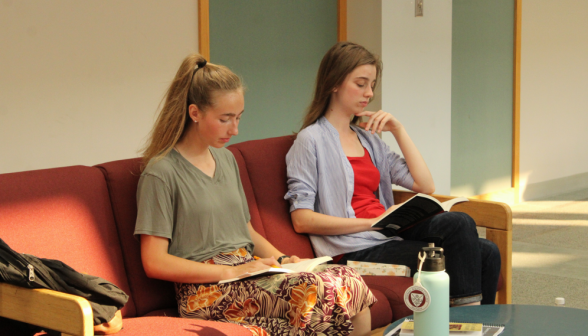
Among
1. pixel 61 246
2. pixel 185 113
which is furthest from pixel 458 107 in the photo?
pixel 61 246

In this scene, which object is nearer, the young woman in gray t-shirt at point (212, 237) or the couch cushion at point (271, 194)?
the young woman in gray t-shirt at point (212, 237)

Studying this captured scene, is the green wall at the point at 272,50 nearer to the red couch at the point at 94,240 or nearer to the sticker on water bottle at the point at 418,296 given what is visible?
the red couch at the point at 94,240

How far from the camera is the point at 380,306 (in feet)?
7.04

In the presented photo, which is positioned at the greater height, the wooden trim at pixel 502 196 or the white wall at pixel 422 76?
the white wall at pixel 422 76

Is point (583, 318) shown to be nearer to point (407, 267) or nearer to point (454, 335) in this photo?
point (454, 335)

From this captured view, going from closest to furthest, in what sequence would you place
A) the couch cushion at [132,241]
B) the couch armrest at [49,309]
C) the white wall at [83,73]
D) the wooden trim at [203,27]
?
the couch armrest at [49,309], the couch cushion at [132,241], the white wall at [83,73], the wooden trim at [203,27]

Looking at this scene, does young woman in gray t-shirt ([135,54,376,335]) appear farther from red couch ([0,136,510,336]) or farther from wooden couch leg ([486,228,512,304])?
wooden couch leg ([486,228,512,304])

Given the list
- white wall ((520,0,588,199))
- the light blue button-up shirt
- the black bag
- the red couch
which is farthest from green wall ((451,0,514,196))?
the black bag

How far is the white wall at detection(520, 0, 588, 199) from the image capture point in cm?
656

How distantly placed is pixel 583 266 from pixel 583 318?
8.42 feet

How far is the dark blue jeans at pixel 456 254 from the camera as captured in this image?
7.56ft

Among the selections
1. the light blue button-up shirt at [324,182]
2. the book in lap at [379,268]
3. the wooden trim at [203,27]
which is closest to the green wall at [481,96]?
the wooden trim at [203,27]

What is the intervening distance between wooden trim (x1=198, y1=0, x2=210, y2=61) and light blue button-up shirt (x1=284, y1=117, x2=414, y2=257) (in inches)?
57.2

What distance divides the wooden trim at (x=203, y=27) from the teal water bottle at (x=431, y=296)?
269 cm
